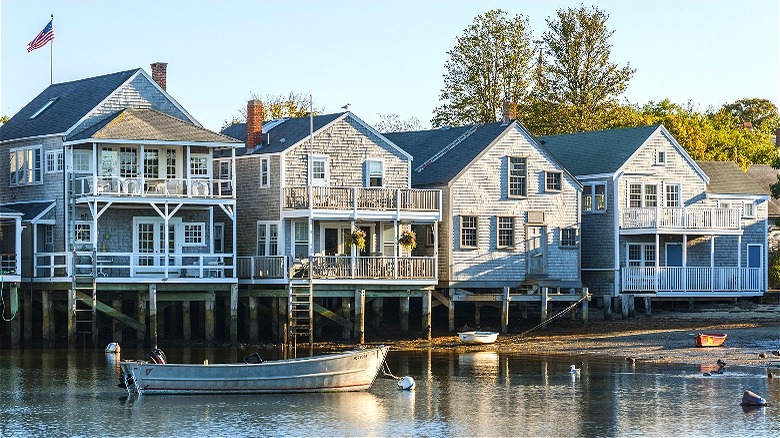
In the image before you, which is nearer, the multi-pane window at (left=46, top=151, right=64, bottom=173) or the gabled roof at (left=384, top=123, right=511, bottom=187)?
the multi-pane window at (left=46, top=151, right=64, bottom=173)

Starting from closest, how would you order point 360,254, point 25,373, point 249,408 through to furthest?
point 249,408 → point 25,373 → point 360,254

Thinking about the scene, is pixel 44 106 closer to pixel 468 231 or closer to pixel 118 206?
pixel 118 206

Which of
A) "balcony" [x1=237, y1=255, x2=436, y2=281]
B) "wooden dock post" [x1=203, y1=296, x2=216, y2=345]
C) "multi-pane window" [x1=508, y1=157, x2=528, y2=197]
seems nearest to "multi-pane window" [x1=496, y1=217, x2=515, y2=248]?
"multi-pane window" [x1=508, y1=157, x2=528, y2=197]

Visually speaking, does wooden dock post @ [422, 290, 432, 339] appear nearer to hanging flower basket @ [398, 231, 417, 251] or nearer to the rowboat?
hanging flower basket @ [398, 231, 417, 251]

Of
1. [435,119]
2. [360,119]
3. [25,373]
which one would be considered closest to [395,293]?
[360,119]

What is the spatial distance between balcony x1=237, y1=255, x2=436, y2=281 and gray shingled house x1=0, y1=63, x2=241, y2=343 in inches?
51.3

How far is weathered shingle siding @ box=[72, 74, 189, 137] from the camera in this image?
58438mm

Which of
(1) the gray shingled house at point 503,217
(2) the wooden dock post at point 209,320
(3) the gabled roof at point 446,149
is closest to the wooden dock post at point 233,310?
(2) the wooden dock post at point 209,320

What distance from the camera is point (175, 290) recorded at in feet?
183

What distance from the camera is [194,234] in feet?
194

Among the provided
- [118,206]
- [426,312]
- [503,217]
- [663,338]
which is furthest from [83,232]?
[663,338]

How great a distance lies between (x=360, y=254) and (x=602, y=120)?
1293 inches

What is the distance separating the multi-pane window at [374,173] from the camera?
6044 cm

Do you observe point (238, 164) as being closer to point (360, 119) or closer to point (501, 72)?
point (360, 119)
